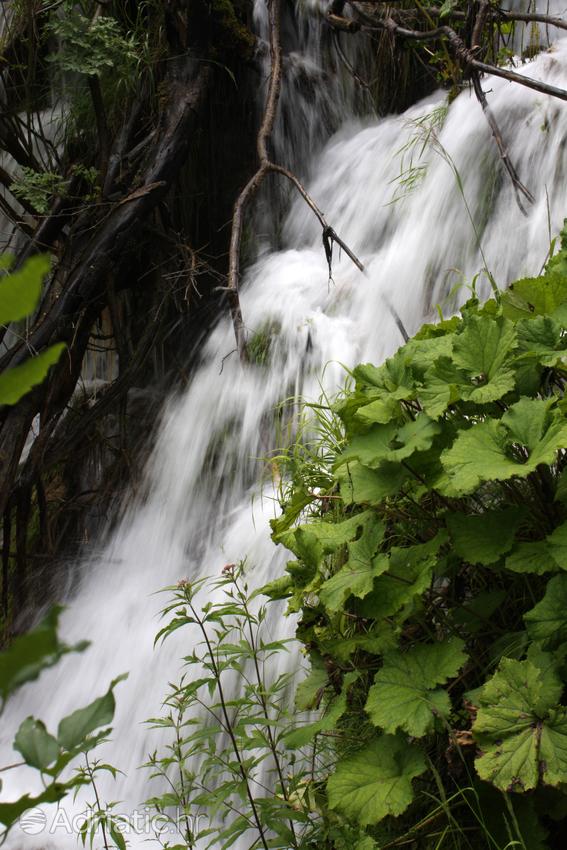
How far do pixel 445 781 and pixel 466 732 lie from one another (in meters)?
0.27

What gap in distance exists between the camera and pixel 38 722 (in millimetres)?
439

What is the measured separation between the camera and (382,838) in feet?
5.25

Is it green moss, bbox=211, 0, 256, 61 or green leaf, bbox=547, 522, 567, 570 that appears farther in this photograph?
green moss, bbox=211, 0, 256, 61

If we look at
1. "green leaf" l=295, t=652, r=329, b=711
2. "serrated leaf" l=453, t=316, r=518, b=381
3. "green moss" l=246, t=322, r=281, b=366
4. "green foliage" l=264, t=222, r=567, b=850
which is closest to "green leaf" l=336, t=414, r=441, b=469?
"green foliage" l=264, t=222, r=567, b=850

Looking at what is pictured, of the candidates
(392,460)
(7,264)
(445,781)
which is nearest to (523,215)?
(392,460)

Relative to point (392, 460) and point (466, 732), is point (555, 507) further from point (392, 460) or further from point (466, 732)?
point (466, 732)

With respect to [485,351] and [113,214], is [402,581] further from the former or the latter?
[113,214]

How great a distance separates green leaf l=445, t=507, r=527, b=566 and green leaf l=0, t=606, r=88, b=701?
1219mm

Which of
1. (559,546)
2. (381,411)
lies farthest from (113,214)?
(559,546)

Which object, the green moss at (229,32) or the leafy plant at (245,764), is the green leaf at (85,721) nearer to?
the leafy plant at (245,764)

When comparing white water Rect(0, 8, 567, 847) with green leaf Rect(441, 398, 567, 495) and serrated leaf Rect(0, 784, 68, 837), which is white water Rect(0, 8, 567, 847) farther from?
serrated leaf Rect(0, 784, 68, 837)

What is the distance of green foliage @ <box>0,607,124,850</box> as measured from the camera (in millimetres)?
307

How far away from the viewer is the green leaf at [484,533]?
1459 mm

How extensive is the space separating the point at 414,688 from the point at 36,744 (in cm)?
111
